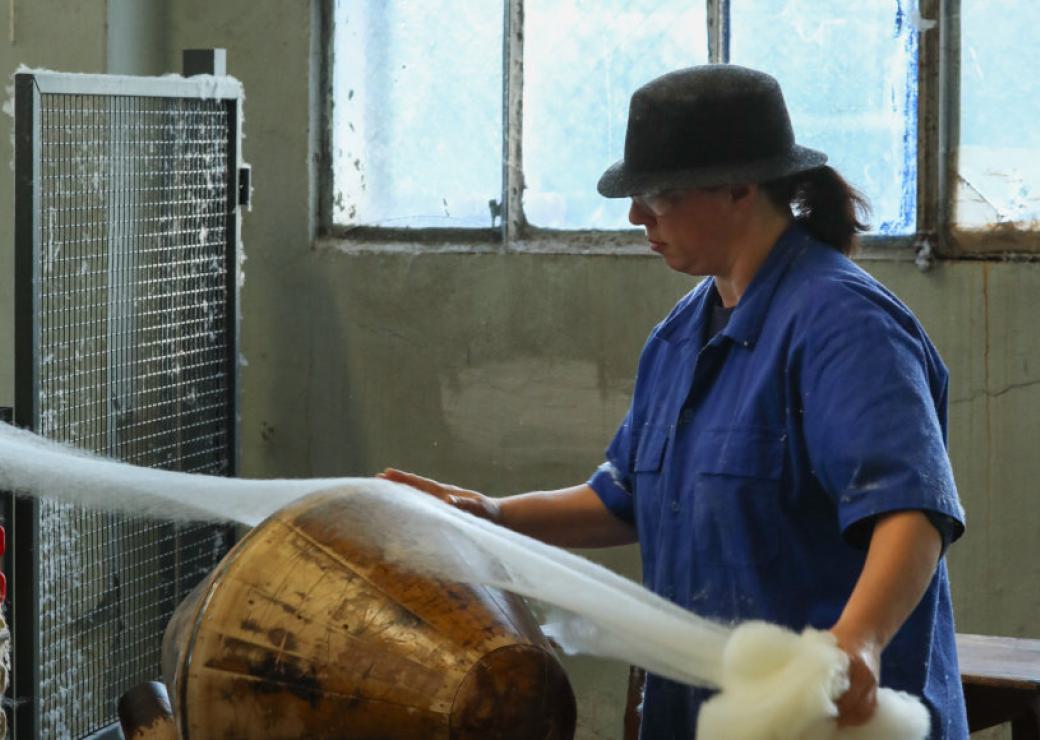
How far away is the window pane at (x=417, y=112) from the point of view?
13.9 ft

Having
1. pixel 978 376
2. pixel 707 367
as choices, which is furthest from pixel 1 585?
pixel 978 376

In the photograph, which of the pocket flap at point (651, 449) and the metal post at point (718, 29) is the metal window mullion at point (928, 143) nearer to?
the metal post at point (718, 29)

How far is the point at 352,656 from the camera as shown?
1771 mm

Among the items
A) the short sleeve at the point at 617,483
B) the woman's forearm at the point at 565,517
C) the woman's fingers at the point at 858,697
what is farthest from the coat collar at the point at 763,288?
the woman's fingers at the point at 858,697

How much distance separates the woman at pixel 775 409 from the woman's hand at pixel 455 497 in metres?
0.26

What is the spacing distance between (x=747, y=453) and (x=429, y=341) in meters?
2.38

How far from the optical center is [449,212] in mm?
4309

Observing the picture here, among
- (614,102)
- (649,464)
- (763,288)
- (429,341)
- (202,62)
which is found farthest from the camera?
(429,341)

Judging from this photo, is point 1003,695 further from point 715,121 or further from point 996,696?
point 715,121

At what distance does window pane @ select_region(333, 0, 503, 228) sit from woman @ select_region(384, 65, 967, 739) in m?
2.12

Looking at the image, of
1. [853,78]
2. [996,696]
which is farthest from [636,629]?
[853,78]

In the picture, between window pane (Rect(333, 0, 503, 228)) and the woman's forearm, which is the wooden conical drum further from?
window pane (Rect(333, 0, 503, 228))

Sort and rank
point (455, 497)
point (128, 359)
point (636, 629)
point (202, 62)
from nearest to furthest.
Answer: point (636, 629) → point (455, 497) → point (128, 359) → point (202, 62)

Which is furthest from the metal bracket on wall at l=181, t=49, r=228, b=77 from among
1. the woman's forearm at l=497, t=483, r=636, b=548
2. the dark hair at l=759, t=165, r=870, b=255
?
the dark hair at l=759, t=165, r=870, b=255
